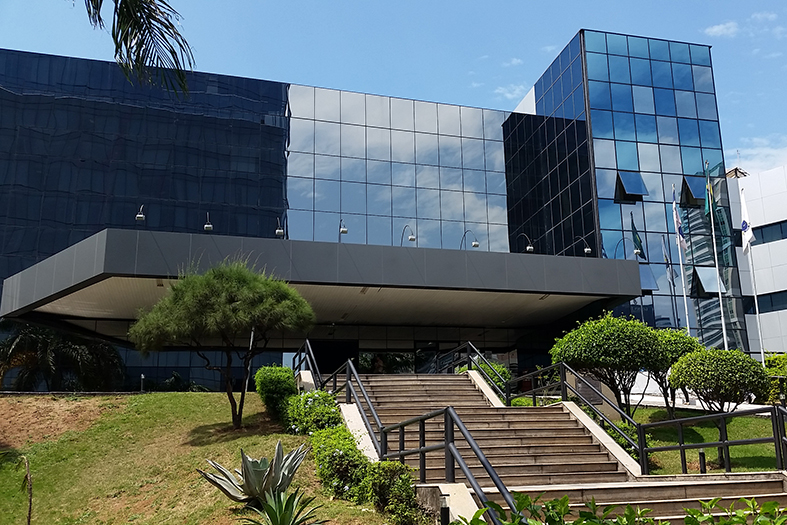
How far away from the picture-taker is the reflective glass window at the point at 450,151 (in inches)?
1582

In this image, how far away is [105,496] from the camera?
12297 millimetres

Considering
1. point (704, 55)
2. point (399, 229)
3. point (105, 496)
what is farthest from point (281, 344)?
point (704, 55)

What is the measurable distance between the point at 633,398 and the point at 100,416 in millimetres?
20605

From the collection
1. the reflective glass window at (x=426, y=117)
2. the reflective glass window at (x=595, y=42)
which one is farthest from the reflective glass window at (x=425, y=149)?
the reflective glass window at (x=595, y=42)

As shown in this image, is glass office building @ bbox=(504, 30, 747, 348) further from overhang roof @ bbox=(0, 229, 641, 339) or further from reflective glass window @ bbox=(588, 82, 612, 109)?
overhang roof @ bbox=(0, 229, 641, 339)

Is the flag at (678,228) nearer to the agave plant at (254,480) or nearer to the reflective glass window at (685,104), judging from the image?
the reflective glass window at (685,104)

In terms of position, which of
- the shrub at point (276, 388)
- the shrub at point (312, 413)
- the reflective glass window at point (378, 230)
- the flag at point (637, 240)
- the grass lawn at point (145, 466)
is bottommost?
the grass lawn at point (145, 466)

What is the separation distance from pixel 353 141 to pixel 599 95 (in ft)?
43.7

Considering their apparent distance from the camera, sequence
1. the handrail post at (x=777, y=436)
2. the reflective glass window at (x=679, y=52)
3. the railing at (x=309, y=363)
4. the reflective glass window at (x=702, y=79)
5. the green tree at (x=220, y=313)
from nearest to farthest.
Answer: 1. the handrail post at (x=777, y=436)
2. the green tree at (x=220, y=313)
3. the railing at (x=309, y=363)
4. the reflective glass window at (x=702, y=79)
5. the reflective glass window at (x=679, y=52)

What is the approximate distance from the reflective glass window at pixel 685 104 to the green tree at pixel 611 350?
62.6 feet

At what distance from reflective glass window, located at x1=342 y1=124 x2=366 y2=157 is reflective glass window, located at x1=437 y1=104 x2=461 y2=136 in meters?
4.72

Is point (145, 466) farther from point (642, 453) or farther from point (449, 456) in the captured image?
point (642, 453)

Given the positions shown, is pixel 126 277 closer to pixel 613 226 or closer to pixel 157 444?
pixel 157 444

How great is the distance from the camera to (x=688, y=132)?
1335 inches
